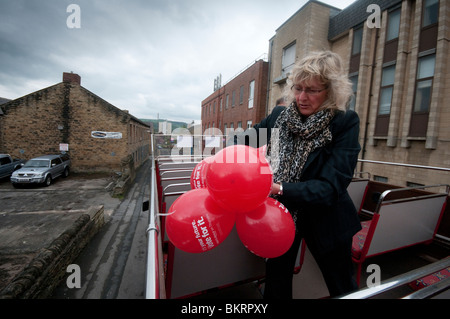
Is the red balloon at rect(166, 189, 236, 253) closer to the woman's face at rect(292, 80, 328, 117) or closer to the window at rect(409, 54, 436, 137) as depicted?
the woman's face at rect(292, 80, 328, 117)

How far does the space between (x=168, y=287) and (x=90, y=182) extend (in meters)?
17.2

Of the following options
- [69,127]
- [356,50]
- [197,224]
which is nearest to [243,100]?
[356,50]

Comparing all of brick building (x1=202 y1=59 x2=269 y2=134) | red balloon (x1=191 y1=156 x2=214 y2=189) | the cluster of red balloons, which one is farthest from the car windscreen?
the cluster of red balloons

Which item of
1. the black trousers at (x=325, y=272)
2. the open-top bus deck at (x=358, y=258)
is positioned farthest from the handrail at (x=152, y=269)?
the black trousers at (x=325, y=272)

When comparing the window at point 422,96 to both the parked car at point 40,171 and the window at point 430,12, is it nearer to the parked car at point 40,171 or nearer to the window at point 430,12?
the window at point 430,12

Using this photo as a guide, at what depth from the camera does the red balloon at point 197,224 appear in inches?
51.8

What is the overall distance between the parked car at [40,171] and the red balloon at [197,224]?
16.8 meters

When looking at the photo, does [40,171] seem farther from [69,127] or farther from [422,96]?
[422,96]

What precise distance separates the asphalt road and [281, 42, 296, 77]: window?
456 inches

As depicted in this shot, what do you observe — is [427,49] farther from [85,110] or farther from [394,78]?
[85,110]

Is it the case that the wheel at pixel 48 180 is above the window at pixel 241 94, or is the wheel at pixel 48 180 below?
below

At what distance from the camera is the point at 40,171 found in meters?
14.0

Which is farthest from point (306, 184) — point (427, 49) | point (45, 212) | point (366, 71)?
point (45, 212)

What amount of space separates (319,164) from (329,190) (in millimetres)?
191
